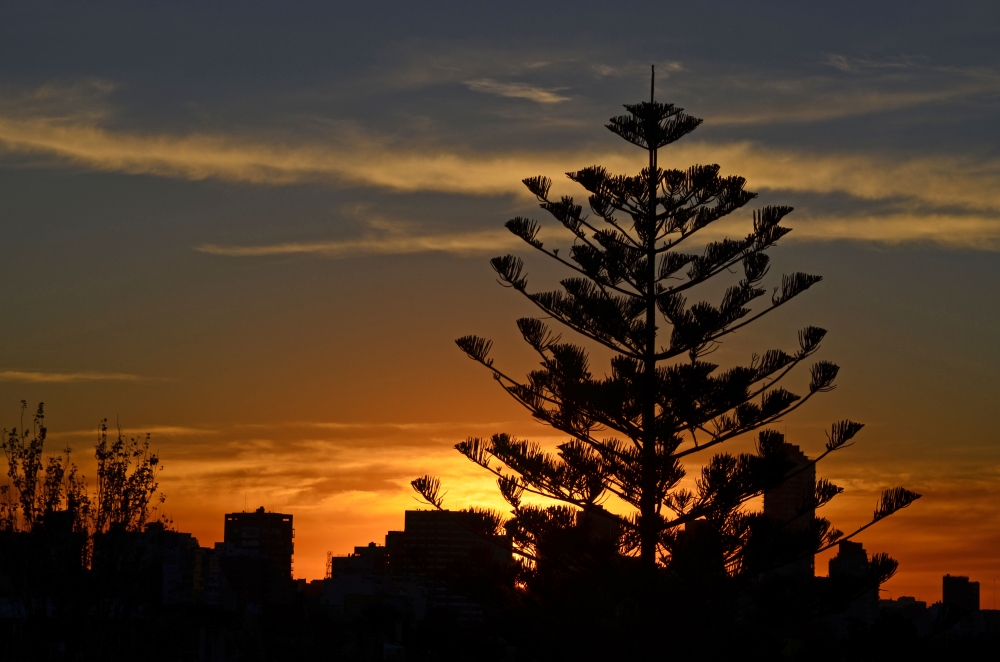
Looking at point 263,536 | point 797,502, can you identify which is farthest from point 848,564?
point 263,536

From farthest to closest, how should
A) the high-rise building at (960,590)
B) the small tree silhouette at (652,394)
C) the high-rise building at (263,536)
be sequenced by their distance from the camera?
the high-rise building at (263,536)
the high-rise building at (960,590)
the small tree silhouette at (652,394)

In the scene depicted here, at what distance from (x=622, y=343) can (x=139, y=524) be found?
A: 6.49 metres

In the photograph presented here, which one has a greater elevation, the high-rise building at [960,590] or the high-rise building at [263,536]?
the high-rise building at [263,536]

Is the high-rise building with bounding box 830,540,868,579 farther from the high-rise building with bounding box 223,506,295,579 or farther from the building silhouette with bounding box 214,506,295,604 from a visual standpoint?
the high-rise building with bounding box 223,506,295,579

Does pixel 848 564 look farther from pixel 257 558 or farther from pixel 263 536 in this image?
pixel 263 536

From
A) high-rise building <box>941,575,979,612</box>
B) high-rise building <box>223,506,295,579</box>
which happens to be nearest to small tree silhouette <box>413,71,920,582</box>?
high-rise building <box>941,575,979,612</box>

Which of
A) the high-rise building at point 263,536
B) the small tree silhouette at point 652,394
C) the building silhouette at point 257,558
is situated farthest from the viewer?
the high-rise building at point 263,536

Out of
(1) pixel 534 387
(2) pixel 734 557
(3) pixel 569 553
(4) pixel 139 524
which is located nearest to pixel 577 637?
(3) pixel 569 553

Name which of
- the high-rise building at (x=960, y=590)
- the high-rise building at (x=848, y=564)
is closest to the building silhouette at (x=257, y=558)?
the high-rise building at (x=960, y=590)

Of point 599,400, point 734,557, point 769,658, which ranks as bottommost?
point 769,658

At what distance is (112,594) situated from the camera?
10539 mm

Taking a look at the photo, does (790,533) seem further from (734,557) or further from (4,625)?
(4,625)

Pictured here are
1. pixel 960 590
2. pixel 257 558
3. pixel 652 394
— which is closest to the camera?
pixel 652 394

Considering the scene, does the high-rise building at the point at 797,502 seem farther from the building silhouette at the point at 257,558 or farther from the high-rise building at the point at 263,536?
the high-rise building at the point at 263,536
